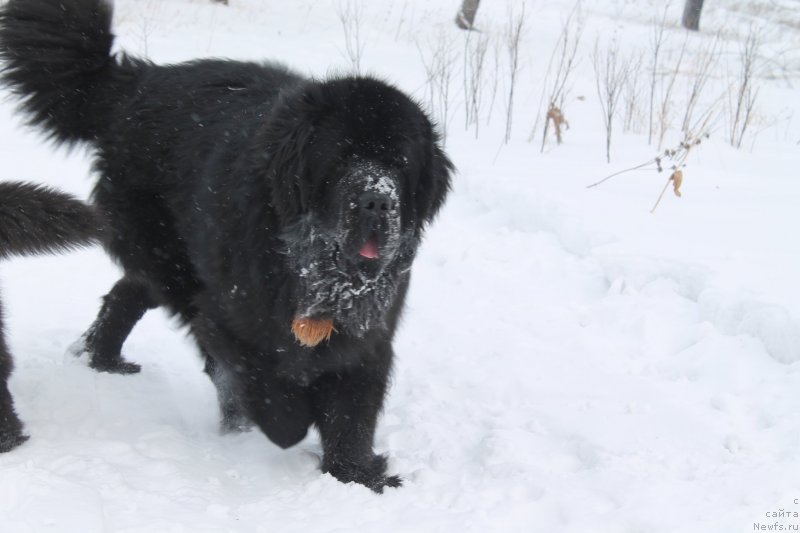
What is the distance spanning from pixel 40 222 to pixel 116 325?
1132 mm

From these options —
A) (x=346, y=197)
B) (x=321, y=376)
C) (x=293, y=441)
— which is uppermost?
(x=346, y=197)

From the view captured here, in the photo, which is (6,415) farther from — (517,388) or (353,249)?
(517,388)

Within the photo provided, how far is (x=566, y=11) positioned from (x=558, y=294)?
20.0 metres

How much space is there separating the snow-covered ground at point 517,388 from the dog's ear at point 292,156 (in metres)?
0.48

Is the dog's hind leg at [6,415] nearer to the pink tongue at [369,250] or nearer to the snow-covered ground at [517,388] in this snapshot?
the snow-covered ground at [517,388]

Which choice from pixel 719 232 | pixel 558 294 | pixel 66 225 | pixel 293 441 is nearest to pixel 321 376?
pixel 293 441

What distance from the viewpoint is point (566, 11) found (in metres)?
23.2

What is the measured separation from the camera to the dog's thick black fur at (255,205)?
3061mm

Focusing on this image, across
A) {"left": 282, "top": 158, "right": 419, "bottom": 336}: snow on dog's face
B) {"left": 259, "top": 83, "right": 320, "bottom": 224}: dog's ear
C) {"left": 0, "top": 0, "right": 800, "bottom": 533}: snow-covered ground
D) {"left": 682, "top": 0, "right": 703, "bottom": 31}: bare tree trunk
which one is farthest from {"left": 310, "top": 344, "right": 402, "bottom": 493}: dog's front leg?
{"left": 682, "top": 0, "right": 703, "bottom": 31}: bare tree trunk

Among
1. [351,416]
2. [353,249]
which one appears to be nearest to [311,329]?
[353,249]

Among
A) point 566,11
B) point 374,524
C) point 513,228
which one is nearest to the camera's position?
point 374,524

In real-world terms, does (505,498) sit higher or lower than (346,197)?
lower

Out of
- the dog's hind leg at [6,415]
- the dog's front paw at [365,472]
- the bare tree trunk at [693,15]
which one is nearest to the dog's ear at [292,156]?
the dog's front paw at [365,472]

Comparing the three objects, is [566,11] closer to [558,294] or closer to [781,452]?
[558,294]
